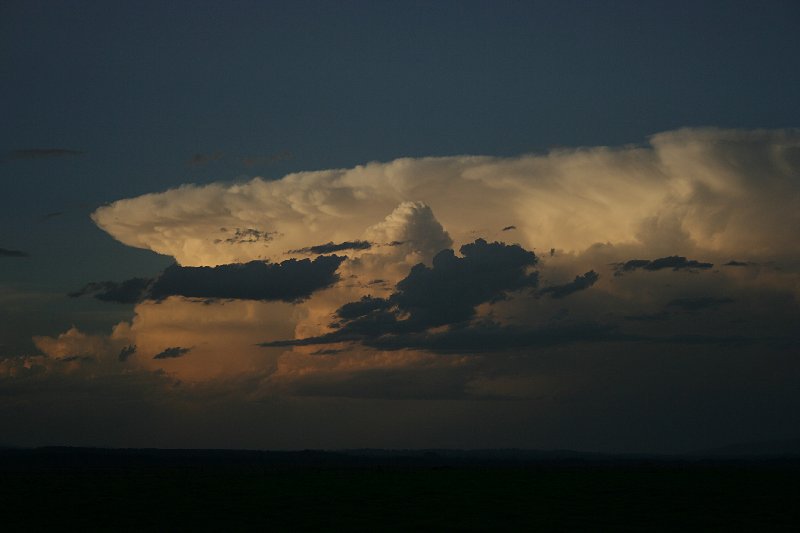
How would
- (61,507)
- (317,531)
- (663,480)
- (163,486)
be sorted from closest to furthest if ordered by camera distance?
(317,531)
(61,507)
(163,486)
(663,480)

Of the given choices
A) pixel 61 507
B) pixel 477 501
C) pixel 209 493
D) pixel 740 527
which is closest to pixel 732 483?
pixel 477 501

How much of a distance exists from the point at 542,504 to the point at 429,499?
11567 mm

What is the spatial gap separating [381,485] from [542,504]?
115 feet

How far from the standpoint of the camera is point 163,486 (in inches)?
4193

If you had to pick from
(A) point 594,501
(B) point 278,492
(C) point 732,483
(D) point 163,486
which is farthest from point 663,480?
(D) point 163,486

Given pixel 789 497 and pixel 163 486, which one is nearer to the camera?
pixel 789 497

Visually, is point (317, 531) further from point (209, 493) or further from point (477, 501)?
point (209, 493)

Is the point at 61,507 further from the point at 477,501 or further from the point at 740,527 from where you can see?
the point at 740,527

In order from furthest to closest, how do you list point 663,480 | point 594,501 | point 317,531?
point 663,480 < point 594,501 < point 317,531

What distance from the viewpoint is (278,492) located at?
94.1m

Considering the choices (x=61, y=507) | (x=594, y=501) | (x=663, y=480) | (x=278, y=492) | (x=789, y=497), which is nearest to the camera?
(x=61, y=507)

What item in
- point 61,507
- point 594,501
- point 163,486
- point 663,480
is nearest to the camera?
point 61,507

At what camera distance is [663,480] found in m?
119

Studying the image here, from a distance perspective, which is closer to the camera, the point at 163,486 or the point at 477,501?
the point at 477,501
